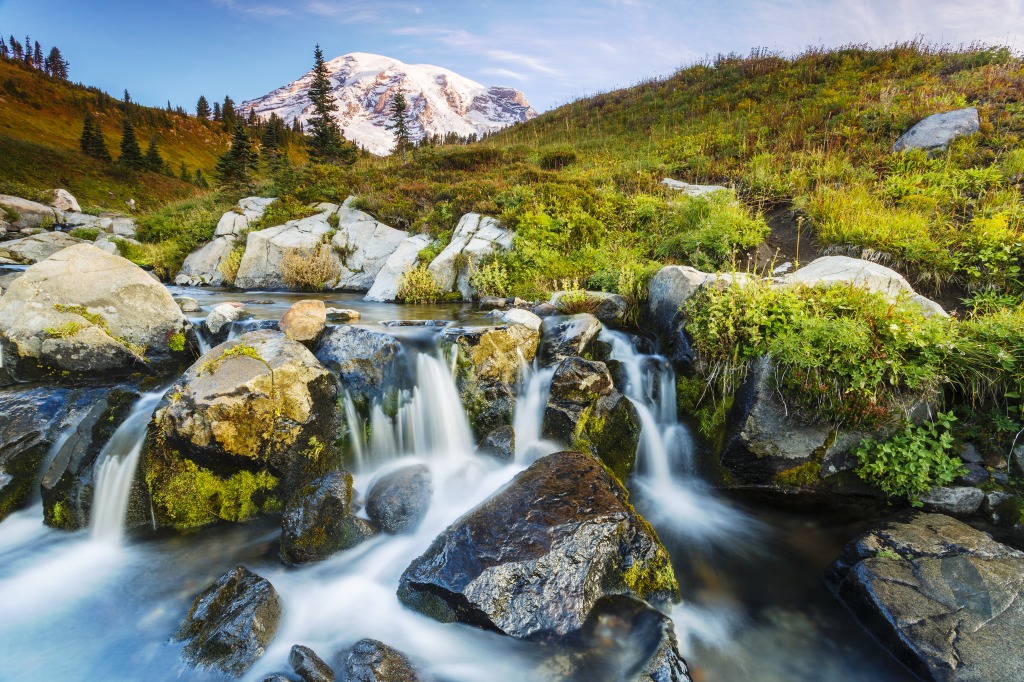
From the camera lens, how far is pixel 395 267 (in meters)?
12.5

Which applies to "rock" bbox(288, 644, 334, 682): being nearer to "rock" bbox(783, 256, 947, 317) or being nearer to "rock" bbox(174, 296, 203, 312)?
"rock" bbox(783, 256, 947, 317)

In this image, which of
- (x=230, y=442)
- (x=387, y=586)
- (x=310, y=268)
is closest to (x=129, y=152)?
(x=310, y=268)

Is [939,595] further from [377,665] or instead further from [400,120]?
[400,120]

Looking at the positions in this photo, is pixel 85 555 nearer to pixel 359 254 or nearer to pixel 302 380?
pixel 302 380

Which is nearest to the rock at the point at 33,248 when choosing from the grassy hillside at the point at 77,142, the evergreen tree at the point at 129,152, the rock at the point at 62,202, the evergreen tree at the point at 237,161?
the evergreen tree at the point at 237,161

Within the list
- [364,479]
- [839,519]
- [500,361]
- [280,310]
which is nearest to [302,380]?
[364,479]

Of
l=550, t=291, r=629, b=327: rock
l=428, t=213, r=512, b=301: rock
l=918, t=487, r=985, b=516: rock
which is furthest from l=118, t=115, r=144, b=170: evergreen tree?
l=918, t=487, r=985, b=516: rock

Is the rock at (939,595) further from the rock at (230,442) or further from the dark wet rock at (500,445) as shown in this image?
the rock at (230,442)

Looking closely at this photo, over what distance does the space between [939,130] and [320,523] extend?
1813 cm

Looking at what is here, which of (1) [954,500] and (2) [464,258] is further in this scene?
(2) [464,258]

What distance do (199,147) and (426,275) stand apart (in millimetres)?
98390

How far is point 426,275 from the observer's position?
1152cm

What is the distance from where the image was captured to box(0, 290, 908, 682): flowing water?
3375 millimetres

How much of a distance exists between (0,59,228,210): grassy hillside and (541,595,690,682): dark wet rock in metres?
46.0
